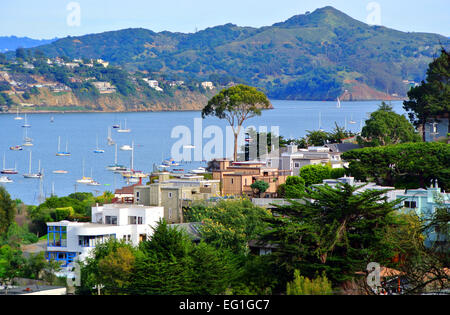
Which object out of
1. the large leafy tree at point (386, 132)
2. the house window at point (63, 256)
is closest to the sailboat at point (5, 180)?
the large leafy tree at point (386, 132)

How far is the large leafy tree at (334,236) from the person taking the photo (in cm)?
1504

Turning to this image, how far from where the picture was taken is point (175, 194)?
25984mm

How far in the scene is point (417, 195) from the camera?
70.1 feet

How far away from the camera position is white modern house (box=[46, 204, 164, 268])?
22.5 metres

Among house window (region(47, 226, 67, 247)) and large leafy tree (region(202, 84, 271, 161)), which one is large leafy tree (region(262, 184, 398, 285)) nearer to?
house window (region(47, 226, 67, 247))

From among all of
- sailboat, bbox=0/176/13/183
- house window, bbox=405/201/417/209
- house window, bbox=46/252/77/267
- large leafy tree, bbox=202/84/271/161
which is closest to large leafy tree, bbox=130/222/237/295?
house window, bbox=46/252/77/267

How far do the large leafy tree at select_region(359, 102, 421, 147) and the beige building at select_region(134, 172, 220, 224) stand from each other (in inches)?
346

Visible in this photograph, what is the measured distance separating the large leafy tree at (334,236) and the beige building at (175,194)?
9516 millimetres

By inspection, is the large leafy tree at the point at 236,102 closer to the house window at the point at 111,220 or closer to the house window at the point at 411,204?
the house window at the point at 111,220

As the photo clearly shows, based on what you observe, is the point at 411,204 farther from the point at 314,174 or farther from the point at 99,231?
the point at 99,231

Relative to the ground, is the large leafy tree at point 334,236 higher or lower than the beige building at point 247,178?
lower

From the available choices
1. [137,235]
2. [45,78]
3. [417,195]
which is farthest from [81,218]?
[45,78]

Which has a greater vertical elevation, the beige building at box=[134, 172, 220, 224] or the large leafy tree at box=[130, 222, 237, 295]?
the beige building at box=[134, 172, 220, 224]
